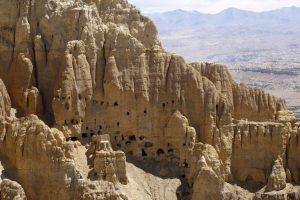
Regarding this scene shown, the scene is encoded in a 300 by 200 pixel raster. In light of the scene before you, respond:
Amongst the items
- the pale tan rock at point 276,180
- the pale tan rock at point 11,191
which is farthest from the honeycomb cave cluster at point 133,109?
the pale tan rock at point 11,191

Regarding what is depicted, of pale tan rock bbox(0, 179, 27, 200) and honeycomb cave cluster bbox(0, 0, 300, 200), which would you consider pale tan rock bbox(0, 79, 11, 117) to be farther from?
pale tan rock bbox(0, 179, 27, 200)

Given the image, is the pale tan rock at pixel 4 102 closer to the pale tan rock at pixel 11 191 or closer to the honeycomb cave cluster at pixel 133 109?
the honeycomb cave cluster at pixel 133 109

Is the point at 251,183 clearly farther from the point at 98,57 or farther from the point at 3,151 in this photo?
the point at 3,151

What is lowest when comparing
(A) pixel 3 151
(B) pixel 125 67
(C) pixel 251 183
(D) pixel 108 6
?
(C) pixel 251 183

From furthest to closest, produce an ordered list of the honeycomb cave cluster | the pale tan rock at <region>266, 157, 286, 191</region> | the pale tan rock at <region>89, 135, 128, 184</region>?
the pale tan rock at <region>266, 157, 286, 191</region> → the honeycomb cave cluster → the pale tan rock at <region>89, 135, 128, 184</region>

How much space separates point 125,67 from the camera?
226ft

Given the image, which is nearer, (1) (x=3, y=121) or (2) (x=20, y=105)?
(1) (x=3, y=121)

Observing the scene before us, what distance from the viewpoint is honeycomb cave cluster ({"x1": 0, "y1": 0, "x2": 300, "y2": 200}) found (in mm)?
66125

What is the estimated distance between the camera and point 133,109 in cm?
6900

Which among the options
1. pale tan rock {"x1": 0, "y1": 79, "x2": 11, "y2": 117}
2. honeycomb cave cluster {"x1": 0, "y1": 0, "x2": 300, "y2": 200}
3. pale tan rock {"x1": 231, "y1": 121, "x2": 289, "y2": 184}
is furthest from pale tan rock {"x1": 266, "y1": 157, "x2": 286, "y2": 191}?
pale tan rock {"x1": 0, "y1": 79, "x2": 11, "y2": 117}

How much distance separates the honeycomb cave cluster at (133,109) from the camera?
217 ft

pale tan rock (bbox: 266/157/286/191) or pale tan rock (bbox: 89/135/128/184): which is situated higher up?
pale tan rock (bbox: 89/135/128/184)

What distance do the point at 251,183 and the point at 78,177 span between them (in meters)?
20.2

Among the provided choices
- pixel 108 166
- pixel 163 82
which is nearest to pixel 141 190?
pixel 108 166
